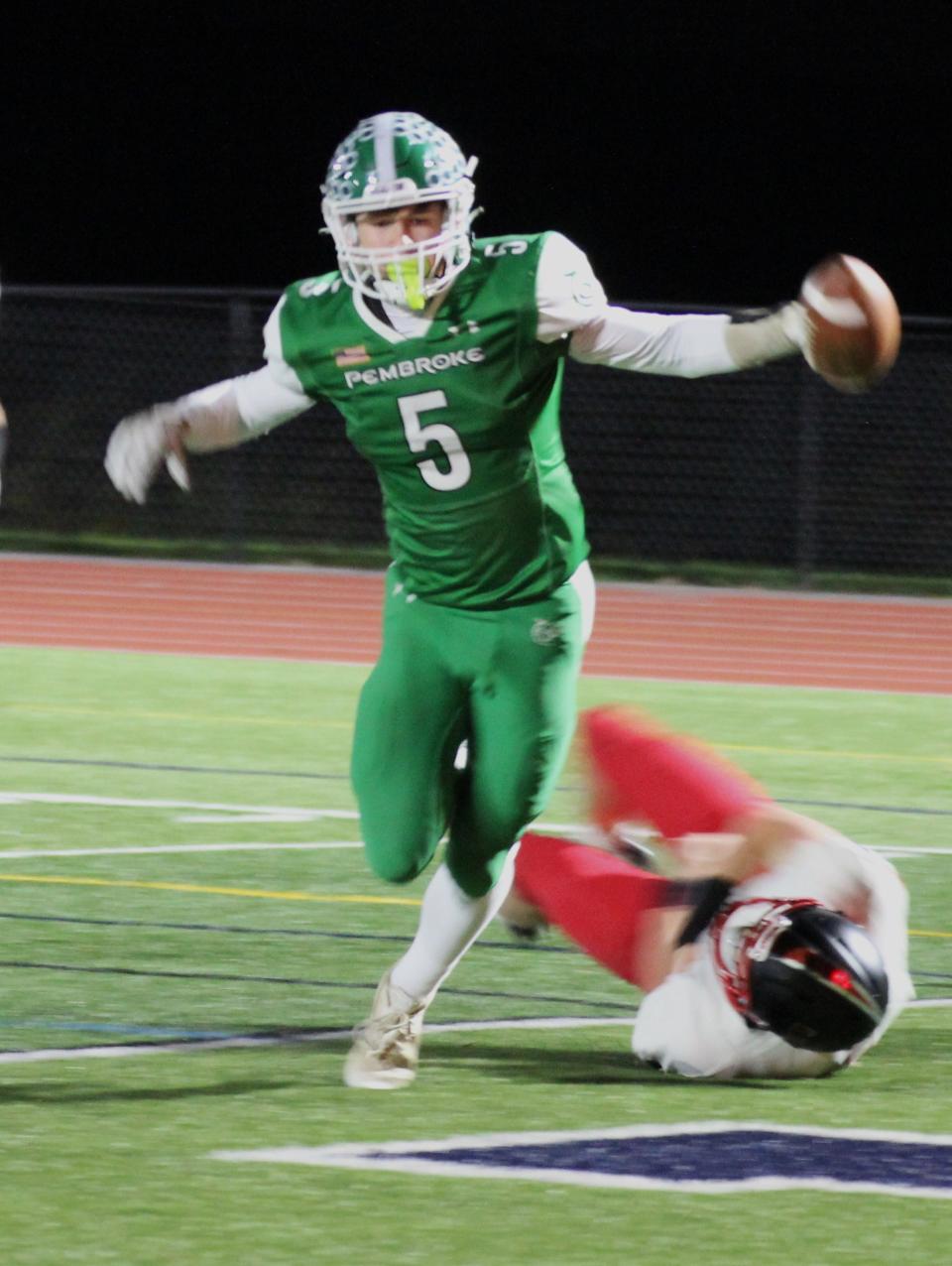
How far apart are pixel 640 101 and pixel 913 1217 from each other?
777 inches

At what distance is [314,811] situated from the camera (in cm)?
805

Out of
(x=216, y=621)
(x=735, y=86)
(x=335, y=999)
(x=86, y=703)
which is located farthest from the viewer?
(x=735, y=86)

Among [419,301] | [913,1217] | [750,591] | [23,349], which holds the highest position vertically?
[419,301]

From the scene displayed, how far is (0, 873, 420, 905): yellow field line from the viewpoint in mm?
6672

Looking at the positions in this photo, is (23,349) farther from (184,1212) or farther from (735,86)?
(184,1212)

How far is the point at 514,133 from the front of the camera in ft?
75.8

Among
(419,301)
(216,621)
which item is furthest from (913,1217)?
(216,621)

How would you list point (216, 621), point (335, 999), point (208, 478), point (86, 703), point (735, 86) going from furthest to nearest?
point (735, 86) < point (208, 478) < point (216, 621) < point (86, 703) < point (335, 999)

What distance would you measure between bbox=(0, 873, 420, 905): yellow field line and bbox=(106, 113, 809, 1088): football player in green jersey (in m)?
1.70

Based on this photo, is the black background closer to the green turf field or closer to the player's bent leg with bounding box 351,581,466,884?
the green turf field

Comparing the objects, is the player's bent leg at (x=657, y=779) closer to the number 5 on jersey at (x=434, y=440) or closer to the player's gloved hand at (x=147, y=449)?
the number 5 on jersey at (x=434, y=440)

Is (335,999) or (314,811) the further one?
(314,811)

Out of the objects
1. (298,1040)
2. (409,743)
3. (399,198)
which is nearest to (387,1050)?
(298,1040)

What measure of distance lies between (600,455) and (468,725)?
12.6 metres
